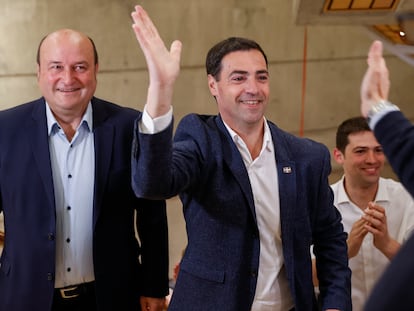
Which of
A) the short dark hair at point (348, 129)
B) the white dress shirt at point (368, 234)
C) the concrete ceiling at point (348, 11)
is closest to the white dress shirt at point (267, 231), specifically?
the white dress shirt at point (368, 234)

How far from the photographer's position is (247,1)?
4.96 m

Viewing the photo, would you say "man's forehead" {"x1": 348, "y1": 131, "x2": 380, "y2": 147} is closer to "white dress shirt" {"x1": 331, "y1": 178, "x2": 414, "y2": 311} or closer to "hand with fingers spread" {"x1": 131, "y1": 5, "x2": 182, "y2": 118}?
"white dress shirt" {"x1": 331, "y1": 178, "x2": 414, "y2": 311}

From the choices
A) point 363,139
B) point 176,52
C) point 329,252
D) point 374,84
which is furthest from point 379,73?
point 363,139

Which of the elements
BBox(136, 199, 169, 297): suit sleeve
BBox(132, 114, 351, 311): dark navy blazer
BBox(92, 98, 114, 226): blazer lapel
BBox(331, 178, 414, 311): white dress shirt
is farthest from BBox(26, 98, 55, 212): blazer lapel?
BBox(331, 178, 414, 311): white dress shirt

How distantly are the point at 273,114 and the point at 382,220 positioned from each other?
2.71m

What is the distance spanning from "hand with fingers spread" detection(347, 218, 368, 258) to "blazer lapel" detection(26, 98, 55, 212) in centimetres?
118

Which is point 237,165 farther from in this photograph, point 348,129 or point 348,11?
point 348,11

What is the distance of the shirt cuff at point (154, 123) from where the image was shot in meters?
1.77

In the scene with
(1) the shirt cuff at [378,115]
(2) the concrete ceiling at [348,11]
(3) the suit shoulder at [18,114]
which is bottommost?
(1) the shirt cuff at [378,115]

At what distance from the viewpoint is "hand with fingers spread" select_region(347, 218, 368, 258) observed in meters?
2.71

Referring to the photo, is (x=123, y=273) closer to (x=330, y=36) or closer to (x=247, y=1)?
(x=247, y=1)

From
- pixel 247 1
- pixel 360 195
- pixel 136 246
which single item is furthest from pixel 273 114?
pixel 136 246

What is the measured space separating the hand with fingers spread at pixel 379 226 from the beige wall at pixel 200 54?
2.40 meters

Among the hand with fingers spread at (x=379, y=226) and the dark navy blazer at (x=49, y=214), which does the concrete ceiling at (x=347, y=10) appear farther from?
the dark navy blazer at (x=49, y=214)
